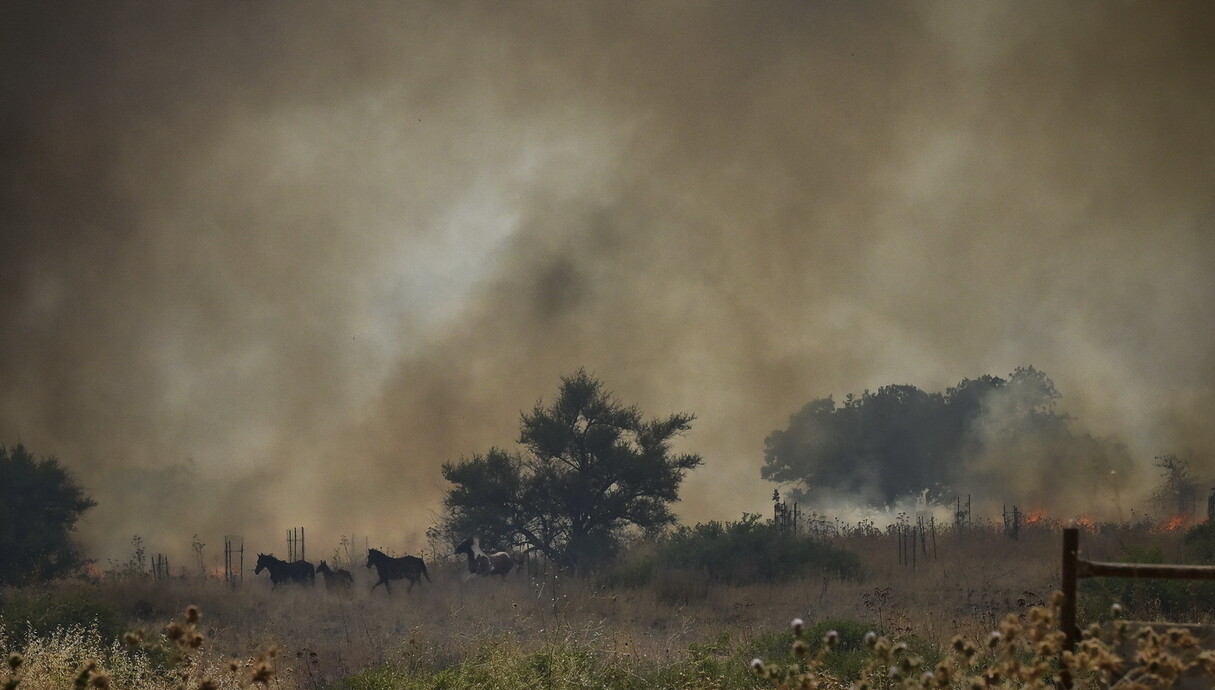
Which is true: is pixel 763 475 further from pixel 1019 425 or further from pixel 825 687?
pixel 825 687

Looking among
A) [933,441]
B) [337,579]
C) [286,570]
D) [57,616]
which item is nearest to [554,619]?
[57,616]

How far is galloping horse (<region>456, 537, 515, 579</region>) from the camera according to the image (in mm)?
32781

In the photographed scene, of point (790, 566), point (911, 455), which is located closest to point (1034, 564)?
point (790, 566)

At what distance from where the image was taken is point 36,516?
36.9 m

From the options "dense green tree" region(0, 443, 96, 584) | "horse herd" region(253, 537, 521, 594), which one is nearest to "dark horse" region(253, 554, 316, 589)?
"horse herd" region(253, 537, 521, 594)

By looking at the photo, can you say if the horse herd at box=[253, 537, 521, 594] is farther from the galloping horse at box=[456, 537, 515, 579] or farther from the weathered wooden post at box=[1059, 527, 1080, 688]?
the weathered wooden post at box=[1059, 527, 1080, 688]

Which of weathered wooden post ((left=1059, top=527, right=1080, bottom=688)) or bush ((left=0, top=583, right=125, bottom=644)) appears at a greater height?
weathered wooden post ((left=1059, top=527, right=1080, bottom=688))

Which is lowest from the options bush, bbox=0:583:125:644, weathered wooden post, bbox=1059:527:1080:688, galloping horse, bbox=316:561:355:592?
galloping horse, bbox=316:561:355:592

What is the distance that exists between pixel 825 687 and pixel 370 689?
6.14 meters

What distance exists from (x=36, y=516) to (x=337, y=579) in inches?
513

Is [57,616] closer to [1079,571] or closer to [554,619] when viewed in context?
[554,619]

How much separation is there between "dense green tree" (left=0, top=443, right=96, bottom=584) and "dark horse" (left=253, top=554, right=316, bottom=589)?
7082 millimetres

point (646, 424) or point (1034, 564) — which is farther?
point (646, 424)

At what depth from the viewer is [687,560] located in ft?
103
